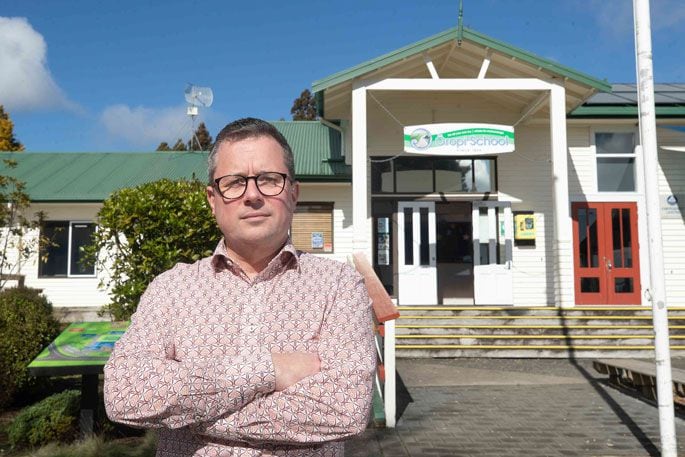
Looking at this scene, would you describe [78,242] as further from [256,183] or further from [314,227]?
[256,183]

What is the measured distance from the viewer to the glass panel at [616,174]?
13938mm

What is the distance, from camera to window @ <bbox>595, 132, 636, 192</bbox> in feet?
45.7

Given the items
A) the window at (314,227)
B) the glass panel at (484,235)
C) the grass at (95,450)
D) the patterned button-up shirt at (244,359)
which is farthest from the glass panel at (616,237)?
the patterned button-up shirt at (244,359)

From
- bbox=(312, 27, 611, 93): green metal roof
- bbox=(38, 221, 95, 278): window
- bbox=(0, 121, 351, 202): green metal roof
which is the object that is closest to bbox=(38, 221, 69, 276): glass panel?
bbox=(38, 221, 95, 278): window

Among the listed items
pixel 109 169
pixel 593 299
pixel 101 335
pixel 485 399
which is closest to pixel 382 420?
pixel 485 399

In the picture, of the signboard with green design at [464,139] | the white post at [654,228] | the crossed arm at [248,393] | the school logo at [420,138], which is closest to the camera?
the crossed arm at [248,393]

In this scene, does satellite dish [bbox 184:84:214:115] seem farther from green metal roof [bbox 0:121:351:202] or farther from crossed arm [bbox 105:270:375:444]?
crossed arm [bbox 105:270:375:444]

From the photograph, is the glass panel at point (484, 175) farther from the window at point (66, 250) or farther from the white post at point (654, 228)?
the window at point (66, 250)

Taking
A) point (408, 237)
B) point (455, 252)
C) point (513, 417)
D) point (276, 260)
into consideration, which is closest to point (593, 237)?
point (455, 252)

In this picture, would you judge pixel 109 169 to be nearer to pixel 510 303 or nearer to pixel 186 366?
pixel 510 303

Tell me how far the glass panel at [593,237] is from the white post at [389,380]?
30.9 feet

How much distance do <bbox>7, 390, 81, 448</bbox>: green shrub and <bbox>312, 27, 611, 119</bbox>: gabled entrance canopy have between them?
842 centimetres

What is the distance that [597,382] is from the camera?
8.49 meters

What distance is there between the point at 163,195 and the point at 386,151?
29.7 ft
